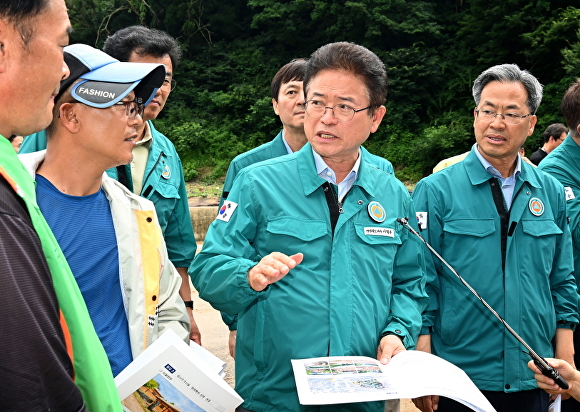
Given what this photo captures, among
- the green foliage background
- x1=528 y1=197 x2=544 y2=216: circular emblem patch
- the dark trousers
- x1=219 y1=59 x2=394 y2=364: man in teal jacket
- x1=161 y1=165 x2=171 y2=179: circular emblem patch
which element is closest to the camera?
the dark trousers

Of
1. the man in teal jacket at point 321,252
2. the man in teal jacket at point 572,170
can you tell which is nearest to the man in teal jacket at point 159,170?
the man in teal jacket at point 321,252

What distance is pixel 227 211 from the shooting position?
2.12m

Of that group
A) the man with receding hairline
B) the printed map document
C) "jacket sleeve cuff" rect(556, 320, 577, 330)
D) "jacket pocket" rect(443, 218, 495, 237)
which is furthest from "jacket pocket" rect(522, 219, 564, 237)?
the man with receding hairline

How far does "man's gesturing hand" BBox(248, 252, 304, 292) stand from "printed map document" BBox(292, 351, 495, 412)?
1.02 ft

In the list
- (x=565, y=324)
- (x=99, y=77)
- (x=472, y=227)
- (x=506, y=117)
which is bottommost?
(x=565, y=324)

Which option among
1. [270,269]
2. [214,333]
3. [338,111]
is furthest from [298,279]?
[214,333]

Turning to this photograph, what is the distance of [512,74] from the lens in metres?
2.93

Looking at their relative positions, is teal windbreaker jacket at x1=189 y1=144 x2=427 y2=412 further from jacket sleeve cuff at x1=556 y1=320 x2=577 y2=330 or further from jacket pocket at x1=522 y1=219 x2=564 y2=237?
jacket sleeve cuff at x1=556 y1=320 x2=577 y2=330

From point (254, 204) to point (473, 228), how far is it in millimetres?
1187

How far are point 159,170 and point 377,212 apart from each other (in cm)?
130

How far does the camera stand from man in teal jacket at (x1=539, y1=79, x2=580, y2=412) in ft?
10.4

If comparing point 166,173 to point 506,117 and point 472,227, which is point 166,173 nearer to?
point 472,227

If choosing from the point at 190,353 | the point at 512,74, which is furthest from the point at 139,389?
the point at 512,74

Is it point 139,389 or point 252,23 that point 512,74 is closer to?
point 139,389
